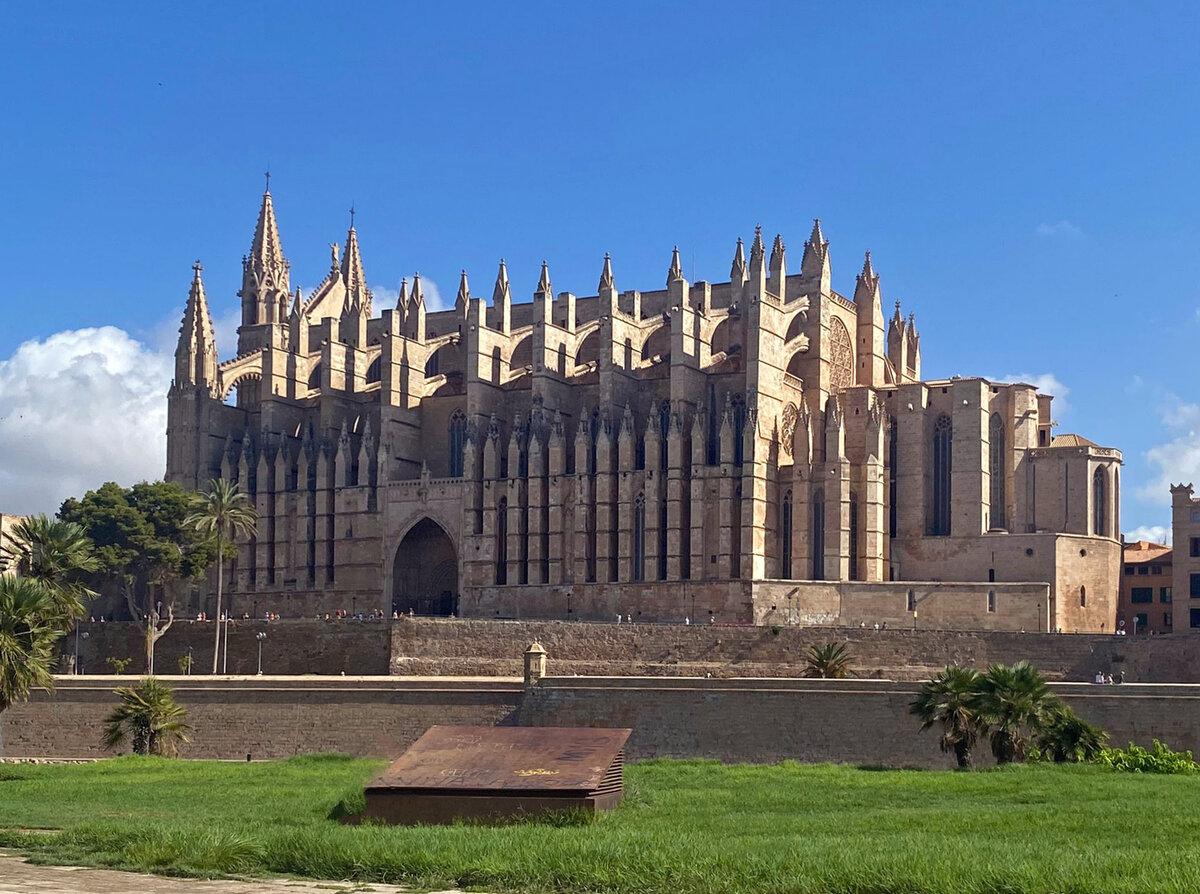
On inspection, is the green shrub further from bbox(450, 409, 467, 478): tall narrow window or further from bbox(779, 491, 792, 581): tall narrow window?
bbox(450, 409, 467, 478): tall narrow window

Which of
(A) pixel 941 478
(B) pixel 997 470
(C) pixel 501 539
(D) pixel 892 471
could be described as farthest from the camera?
(C) pixel 501 539

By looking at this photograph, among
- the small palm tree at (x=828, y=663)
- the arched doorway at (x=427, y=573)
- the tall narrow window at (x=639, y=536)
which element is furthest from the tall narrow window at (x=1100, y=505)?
the arched doorway at (x=427, y=573)

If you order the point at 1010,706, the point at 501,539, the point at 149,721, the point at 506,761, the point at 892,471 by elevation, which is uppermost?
the point at 892,471

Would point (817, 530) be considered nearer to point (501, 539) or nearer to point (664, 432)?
point (664, 432)

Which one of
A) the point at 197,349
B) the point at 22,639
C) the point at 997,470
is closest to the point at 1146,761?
the point at 22,639

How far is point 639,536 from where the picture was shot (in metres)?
64.1

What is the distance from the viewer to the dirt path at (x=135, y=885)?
20078 mm

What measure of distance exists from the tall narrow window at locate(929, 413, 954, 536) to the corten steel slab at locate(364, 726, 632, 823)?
36522 mm

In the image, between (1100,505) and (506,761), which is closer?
(506,761)

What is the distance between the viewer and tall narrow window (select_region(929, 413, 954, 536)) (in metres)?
62.2

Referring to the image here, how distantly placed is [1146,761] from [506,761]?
46.5ft

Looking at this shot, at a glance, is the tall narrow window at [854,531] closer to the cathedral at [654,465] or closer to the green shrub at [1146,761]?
the cathedral at [654,465]

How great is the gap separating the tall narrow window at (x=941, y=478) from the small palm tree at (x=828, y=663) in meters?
15.3

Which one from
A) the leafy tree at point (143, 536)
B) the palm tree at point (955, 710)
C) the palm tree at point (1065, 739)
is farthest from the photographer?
the leafy tree at point (143, 536)
